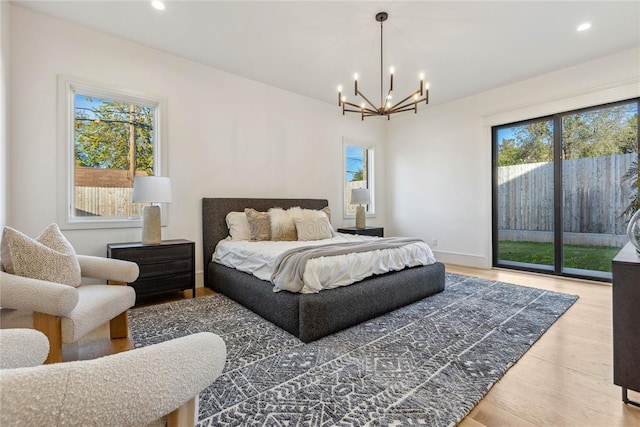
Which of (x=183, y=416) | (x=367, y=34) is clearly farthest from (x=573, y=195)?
(x=183, y=416)

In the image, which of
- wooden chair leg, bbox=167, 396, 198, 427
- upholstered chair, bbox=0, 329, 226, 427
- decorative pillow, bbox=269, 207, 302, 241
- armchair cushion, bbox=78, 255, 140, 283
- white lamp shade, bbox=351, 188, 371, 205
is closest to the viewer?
upholstered chair, bbox=0, 329, 226, 427

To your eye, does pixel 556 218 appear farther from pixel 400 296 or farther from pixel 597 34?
pixel 400 296

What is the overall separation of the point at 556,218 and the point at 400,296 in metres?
3.00

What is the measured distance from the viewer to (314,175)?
506cm

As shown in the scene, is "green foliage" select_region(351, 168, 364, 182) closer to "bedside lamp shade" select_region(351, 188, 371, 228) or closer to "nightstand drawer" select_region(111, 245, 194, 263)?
"bedside lamp shade" select_region(351, 188, 371, 228)

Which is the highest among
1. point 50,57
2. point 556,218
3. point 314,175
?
point 50,57

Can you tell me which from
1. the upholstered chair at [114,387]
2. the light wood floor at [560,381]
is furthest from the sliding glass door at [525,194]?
the upholstered chair at [114,387]

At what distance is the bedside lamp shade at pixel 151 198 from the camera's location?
9.99 ft

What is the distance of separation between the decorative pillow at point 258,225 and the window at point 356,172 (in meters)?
2.07

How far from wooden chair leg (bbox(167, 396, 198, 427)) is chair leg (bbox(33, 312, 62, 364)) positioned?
122 centimetres

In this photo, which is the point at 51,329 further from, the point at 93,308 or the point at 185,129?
the point at 185,129

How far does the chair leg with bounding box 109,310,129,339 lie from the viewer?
2242 mm

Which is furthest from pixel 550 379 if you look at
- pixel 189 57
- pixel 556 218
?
pixel 189 57

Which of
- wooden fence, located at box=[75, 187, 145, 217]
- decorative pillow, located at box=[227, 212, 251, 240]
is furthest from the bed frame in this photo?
wooden fence, located at box=[75, 187, 145, 217]
